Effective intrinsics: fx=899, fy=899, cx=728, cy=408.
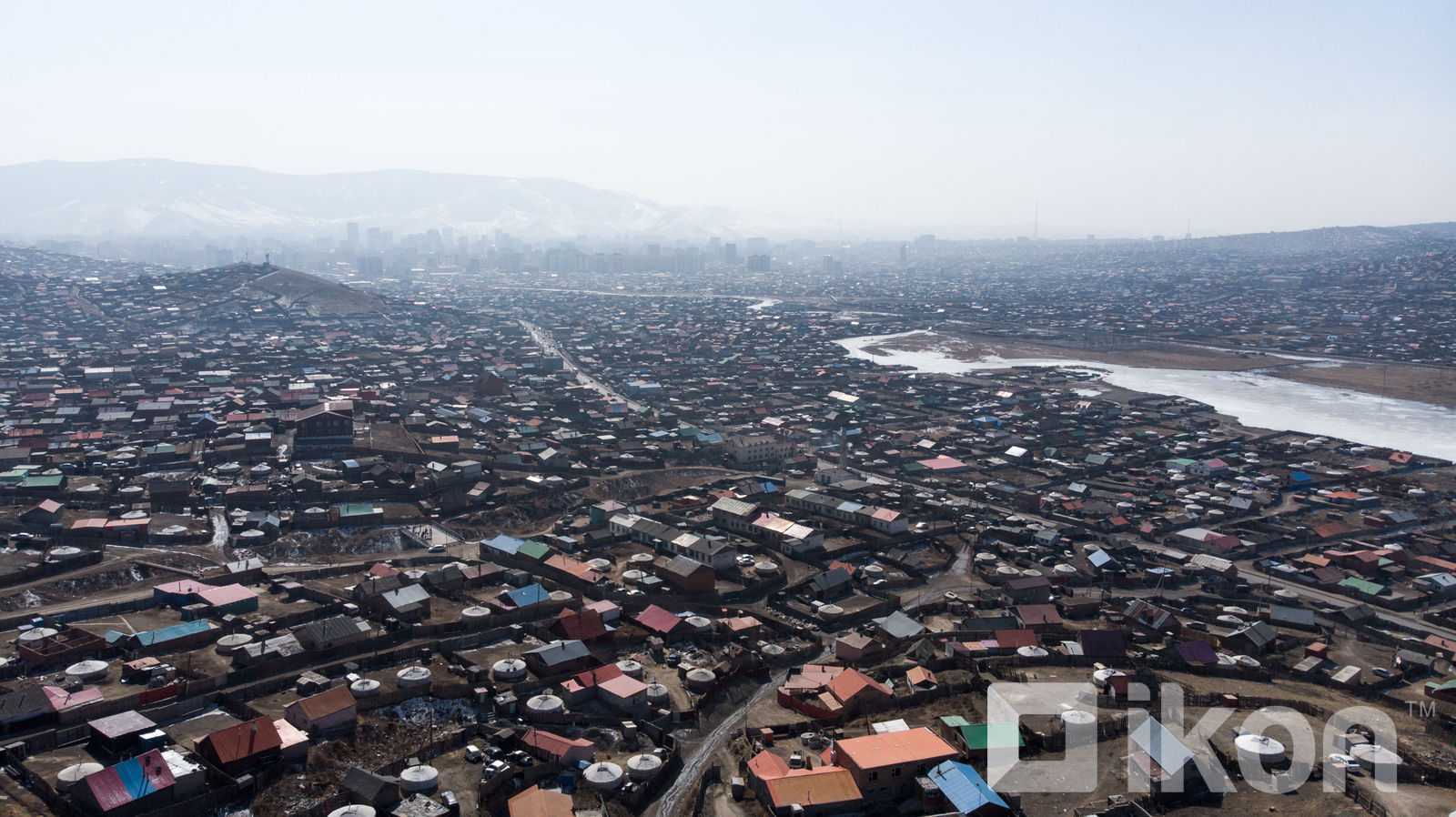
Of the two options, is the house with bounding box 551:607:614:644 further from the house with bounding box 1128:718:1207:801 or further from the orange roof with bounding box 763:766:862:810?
the house with bounding box 1128:718:1207:801

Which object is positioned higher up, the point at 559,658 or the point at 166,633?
the point at 166,633

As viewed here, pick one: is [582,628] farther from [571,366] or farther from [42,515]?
[571,366]

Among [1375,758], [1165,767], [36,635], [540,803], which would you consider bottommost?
[1375,758]

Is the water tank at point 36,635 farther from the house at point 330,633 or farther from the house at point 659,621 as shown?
the house at point 659,621

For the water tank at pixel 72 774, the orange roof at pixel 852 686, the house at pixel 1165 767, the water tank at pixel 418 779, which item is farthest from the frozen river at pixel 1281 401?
the water tank at pixel 72 774

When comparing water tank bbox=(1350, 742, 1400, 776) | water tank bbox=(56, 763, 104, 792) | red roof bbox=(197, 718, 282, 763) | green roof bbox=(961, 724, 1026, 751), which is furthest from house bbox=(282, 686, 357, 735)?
water tank bbox=(1350, 742, 1400, 776)

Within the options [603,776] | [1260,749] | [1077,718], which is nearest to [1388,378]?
[1260,749]
